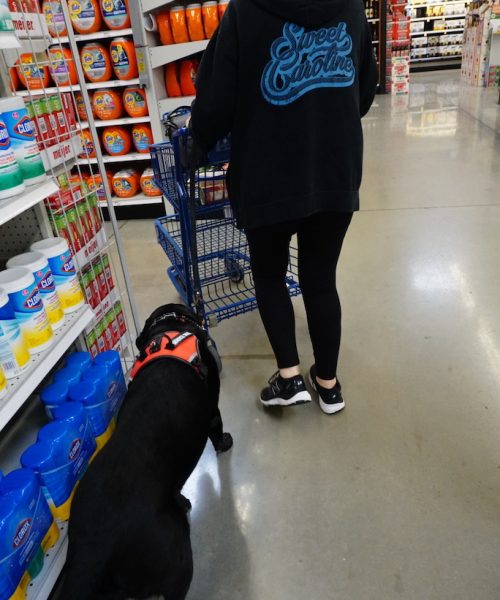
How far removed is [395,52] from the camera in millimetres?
9273

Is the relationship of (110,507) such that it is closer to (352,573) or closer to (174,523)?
(174,523)

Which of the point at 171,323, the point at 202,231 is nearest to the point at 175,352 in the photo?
the point at 171,323

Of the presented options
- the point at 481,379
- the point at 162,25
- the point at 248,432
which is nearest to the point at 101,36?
the point at 162,25

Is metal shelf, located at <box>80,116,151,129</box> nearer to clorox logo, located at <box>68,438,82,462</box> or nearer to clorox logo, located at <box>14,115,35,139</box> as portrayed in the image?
clorox logo, located at <box>14,115,35,139</box>

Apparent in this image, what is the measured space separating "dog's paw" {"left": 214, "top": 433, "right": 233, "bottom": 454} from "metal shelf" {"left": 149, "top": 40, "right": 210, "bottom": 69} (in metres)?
2.95

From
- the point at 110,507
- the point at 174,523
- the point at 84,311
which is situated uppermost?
the point at 84,311

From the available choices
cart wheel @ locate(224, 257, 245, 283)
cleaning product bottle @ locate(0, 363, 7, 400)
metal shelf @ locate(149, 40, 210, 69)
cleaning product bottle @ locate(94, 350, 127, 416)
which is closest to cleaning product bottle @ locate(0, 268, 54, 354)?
cleaning product bottle @ locate(0, 363, 7, 400)

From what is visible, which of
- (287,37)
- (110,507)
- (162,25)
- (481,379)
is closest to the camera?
(110,507)

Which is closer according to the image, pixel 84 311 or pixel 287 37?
pixel 287 37

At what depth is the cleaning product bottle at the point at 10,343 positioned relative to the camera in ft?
3.68

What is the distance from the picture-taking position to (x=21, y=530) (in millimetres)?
1045

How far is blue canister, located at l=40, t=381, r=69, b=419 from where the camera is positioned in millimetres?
1387

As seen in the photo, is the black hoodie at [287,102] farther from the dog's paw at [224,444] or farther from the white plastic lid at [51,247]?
the dog's paw at [224,444]

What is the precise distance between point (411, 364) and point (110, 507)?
1.46 m
